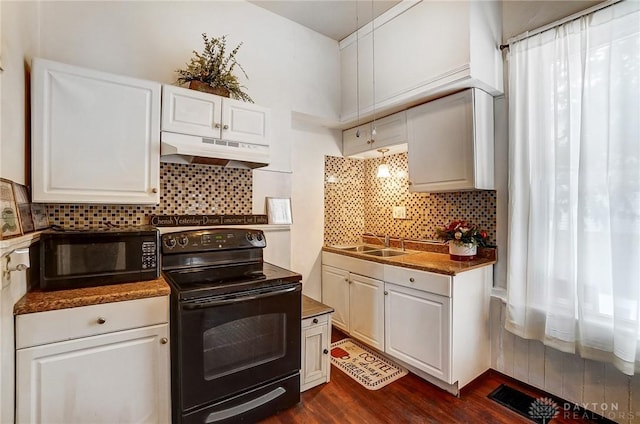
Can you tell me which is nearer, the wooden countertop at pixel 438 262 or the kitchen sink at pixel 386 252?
the wooden countertop at pixel 438 262

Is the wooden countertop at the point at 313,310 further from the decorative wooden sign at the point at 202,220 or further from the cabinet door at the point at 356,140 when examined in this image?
the cabinet door at the point at 356,140

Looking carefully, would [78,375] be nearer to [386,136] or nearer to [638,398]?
[386,136]

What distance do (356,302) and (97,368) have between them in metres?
1.86

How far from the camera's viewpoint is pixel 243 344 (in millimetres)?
1649

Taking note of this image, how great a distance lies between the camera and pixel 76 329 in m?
1.33

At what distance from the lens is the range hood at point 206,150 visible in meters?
1.80

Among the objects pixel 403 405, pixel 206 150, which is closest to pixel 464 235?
pixel 403 405

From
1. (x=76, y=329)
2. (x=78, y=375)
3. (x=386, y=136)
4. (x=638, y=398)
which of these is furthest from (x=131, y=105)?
(x=638, y=398)

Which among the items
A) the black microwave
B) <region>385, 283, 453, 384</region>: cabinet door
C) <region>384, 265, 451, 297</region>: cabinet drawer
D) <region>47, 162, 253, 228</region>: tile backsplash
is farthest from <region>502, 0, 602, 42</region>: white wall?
the black microwave

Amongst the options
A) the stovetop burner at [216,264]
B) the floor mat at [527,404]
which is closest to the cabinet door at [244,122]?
the stovetop burner at [216,264]

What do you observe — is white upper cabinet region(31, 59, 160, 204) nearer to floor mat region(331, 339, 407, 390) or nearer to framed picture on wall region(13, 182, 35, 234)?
framed picture on wall region(13, 182, 35, 234)

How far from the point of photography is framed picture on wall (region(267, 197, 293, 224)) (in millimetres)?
2541

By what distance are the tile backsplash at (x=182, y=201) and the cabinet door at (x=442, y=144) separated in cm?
140

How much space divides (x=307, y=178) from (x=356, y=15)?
4.97ft
